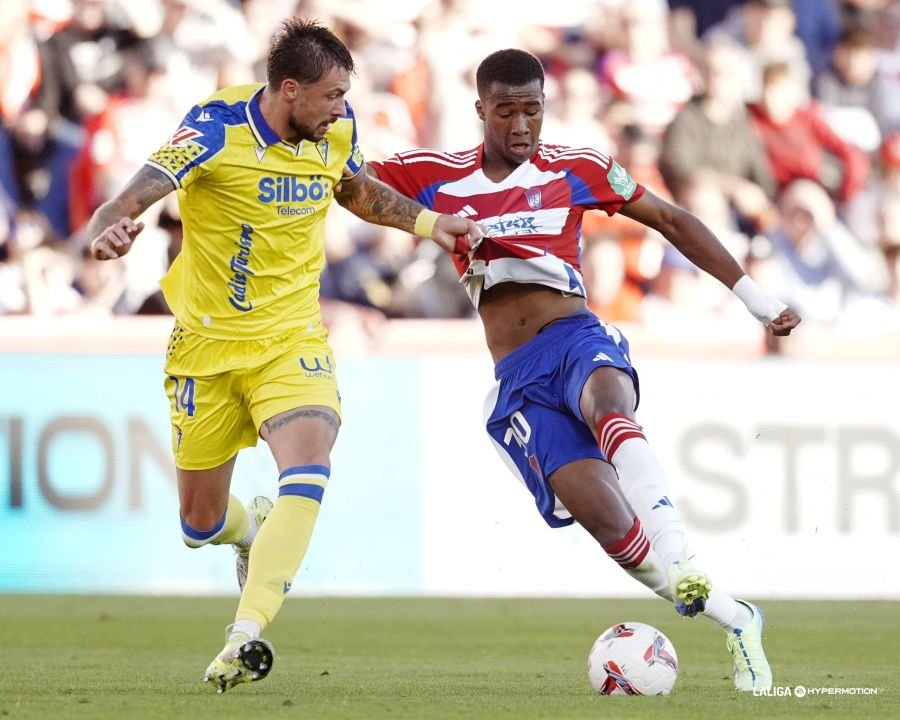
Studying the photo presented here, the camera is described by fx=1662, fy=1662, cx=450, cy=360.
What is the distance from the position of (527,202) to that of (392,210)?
598 millimetres

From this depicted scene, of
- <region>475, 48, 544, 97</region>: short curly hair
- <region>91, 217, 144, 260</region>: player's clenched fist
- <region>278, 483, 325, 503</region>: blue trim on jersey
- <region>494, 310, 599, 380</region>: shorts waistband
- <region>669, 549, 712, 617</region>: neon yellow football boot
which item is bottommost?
<region>669, 549, 712, 617</region>: neon yellow football boot

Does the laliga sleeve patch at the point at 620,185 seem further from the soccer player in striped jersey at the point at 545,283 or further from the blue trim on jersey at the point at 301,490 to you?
the blue trim on jersey at the point at 301,490

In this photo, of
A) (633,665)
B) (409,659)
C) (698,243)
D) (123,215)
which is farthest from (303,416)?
(409,659)

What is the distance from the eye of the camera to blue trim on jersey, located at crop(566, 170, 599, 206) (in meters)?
7.09

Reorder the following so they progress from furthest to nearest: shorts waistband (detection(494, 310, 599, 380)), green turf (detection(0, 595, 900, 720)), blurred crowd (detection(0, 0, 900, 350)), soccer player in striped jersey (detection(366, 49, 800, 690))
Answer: blurred crowd (detection(0, 0, 900, 350))
shorts waistband (detection(494, 310, 599, 380))
soccer player in striped jersey (detection(366, 49, 800, 690))
green turf (detection(0, 595, 900, 720))

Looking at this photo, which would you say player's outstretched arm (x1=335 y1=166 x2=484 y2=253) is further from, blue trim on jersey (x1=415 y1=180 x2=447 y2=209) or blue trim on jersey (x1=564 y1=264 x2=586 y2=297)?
blue trim on jersey (x1=564 y1=264 x2=586 y2=297)

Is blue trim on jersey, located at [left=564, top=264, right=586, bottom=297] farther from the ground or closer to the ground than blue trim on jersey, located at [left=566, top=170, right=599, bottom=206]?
closer to the ground

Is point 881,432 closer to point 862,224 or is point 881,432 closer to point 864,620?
point 864,620

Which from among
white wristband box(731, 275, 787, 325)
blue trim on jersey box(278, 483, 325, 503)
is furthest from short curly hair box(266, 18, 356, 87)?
white wristband box(731, 275, 787, 325)

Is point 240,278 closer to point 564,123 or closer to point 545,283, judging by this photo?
point 545,283

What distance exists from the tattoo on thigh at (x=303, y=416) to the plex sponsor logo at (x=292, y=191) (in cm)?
82

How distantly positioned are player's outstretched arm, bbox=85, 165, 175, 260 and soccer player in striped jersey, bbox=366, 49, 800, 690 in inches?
53.2

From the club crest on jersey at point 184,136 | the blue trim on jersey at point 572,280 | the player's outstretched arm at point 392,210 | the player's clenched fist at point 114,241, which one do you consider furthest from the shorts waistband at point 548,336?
→ the player's clenched fist at point 114,241

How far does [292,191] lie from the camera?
6.59m
